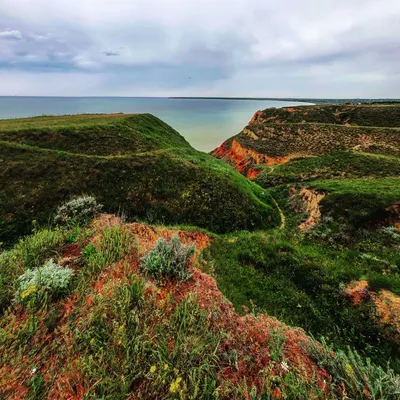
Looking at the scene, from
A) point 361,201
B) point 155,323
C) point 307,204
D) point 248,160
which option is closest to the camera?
point 155,323

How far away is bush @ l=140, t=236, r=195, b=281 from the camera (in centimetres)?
491

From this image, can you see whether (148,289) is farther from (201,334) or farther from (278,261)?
(278,261)

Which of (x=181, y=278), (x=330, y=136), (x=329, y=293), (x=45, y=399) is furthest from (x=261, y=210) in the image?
(x=330, y=136)

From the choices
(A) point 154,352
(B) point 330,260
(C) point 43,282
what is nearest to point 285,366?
(A) point 154,352

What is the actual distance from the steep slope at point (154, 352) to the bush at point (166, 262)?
12.5 inches

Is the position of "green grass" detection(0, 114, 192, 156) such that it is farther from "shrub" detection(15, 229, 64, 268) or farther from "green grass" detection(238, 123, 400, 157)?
"green grass" detection(238, 123, 400, 157)

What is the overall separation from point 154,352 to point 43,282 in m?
2.71

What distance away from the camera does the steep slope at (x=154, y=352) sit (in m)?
2.92

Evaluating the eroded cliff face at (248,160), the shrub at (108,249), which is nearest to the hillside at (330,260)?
the shrub at (108,249)

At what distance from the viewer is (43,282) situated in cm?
417

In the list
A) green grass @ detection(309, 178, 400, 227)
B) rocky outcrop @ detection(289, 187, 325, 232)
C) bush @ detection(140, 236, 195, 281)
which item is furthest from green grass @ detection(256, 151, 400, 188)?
bush @ detection(140, 236, 195, 281)

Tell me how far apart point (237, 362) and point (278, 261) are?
610 cm

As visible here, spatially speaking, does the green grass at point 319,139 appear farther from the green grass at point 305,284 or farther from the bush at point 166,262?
the bush at point 166,262

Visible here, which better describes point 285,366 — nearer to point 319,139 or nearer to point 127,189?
point 127,189
